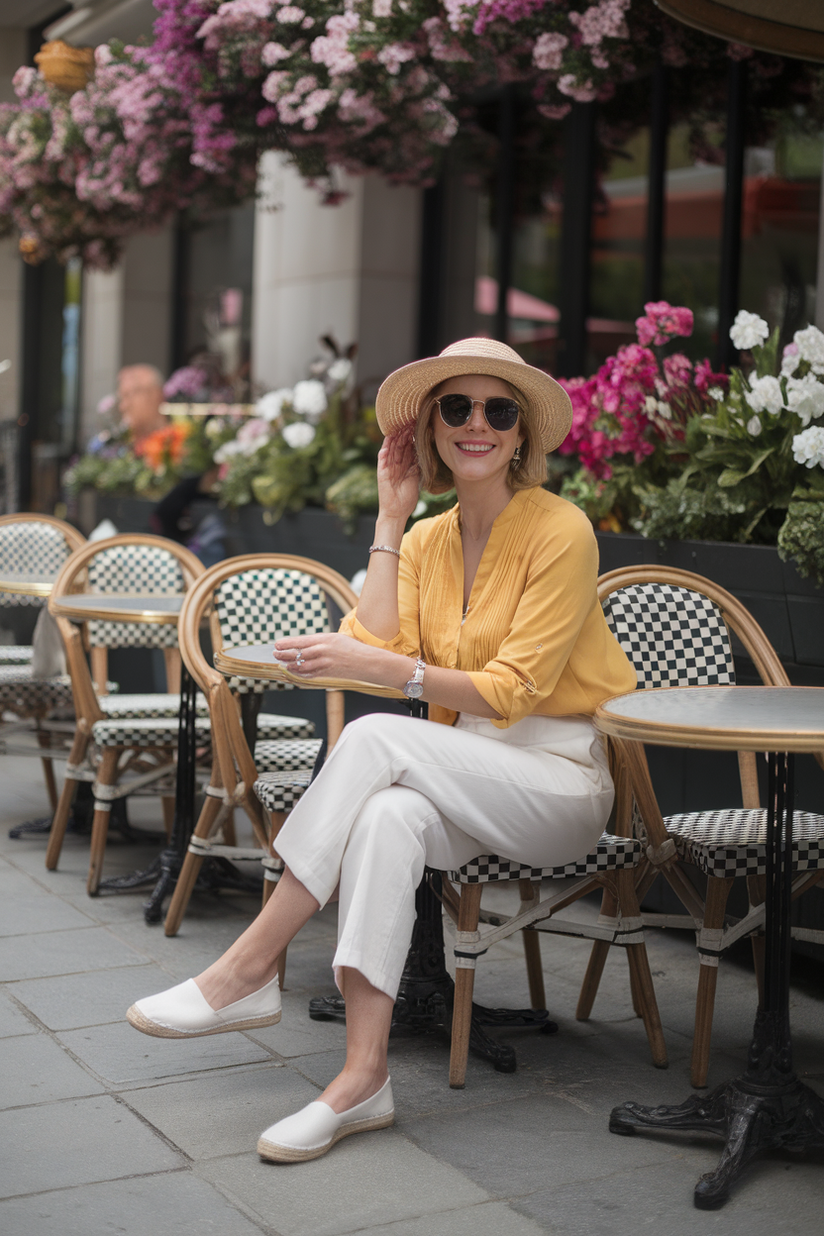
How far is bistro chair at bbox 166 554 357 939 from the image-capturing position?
3.87 meters

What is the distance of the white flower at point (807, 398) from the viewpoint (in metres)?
3.94

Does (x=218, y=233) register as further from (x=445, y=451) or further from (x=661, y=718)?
(x=661, y=718)

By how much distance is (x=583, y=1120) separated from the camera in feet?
9.62

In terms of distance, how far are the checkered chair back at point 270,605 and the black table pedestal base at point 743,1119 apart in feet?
6.76

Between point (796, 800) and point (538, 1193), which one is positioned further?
point (796, 800)

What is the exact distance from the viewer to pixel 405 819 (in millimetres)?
2865

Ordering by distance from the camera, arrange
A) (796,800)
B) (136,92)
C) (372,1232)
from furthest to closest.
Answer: (136,92) → (796,800) → (372,1232)

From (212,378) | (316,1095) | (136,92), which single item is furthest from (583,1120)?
(212,378)

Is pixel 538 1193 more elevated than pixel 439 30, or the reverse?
pixel 439 30

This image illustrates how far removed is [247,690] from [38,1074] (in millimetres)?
1409

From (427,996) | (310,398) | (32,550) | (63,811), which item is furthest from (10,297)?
(427,996)

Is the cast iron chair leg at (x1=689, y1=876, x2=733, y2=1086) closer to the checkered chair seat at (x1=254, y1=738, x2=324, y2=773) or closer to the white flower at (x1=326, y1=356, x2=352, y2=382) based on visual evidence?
the checkered chair seat at (x1=254, y1=738, x2=324, y2=773)

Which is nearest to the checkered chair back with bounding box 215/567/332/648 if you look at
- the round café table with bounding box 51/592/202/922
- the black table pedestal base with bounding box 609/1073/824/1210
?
the round café table with bounding box 51/592/202/922

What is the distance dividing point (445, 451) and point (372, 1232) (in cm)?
166
